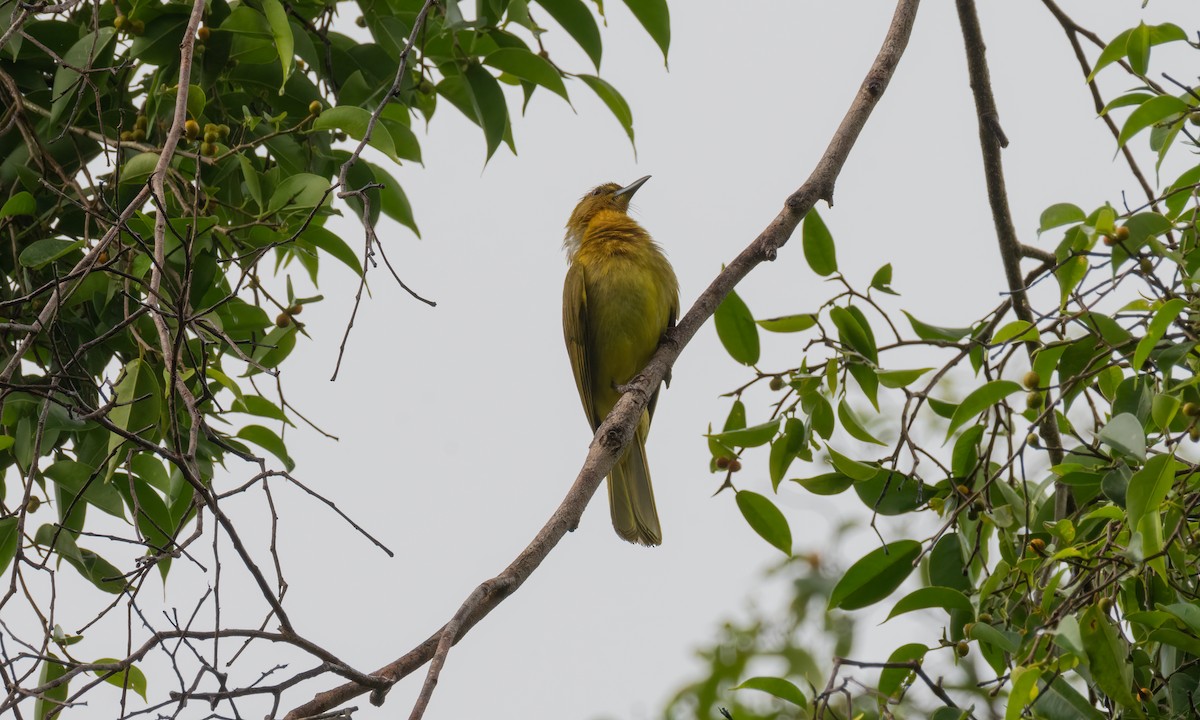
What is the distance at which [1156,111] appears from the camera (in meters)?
2.13

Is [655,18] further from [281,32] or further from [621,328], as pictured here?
[621,328]


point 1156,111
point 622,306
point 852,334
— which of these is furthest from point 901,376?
point 622,306

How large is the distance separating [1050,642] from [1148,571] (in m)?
0.23

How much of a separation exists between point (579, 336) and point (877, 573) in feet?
8.61

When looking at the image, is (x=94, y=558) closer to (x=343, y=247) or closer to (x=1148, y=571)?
(x=343, y=247)

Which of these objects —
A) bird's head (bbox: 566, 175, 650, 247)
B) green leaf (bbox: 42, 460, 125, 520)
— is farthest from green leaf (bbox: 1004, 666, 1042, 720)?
bird's head (bbox: 566, 175, 650, 247)

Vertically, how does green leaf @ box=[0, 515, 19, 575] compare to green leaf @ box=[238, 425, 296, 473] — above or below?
below

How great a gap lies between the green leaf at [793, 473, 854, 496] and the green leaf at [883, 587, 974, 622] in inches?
13.3

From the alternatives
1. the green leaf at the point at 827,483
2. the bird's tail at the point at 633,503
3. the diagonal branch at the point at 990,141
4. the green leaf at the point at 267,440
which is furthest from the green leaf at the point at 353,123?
the bird's tail at the point at 633,503

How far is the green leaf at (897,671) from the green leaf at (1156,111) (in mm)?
1046

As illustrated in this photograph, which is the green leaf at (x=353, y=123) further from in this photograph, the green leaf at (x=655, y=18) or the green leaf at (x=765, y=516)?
the green leaf at (x=765, y=516)

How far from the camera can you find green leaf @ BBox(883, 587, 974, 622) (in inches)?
78.6

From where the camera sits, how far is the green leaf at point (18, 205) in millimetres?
2424

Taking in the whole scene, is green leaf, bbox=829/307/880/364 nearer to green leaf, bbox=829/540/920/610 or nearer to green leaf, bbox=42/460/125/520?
green leaf, bbox=829/540/920/610
